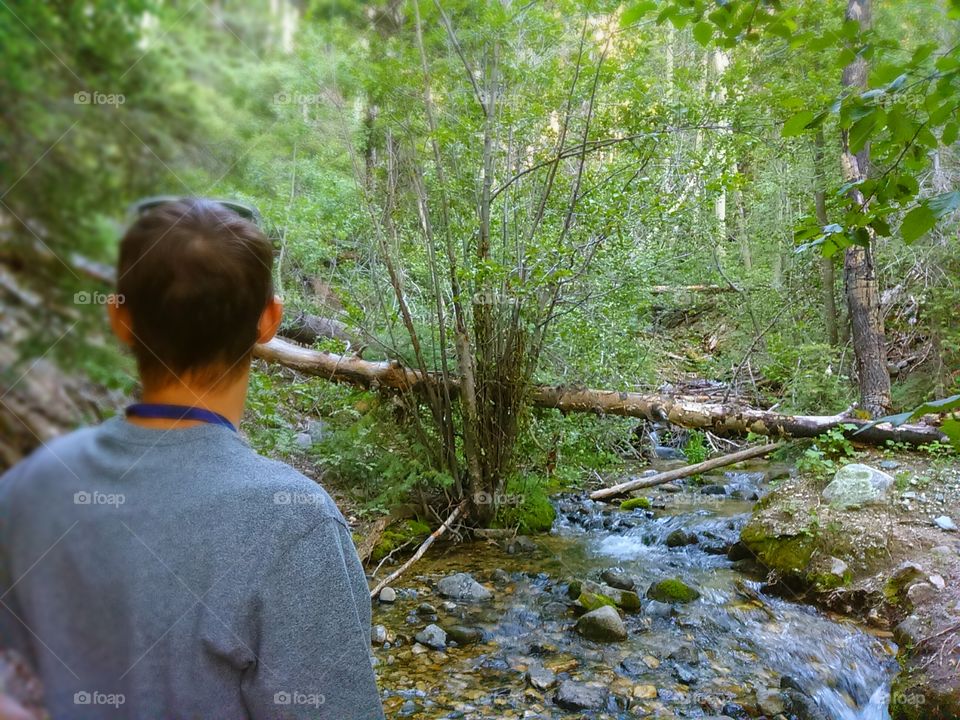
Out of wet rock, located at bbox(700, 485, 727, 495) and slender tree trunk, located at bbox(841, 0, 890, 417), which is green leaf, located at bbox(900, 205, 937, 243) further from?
slender tree trunk, located at bbox(841, 0, 890, 417)

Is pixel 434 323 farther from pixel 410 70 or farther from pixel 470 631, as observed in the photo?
pixel 470 631

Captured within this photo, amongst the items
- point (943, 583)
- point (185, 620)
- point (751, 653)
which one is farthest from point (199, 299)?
point (943, 583)

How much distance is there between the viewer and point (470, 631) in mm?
3740

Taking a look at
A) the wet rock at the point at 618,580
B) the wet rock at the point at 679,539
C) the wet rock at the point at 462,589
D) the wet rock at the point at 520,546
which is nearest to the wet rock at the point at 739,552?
the wet rock at the point at 679,539

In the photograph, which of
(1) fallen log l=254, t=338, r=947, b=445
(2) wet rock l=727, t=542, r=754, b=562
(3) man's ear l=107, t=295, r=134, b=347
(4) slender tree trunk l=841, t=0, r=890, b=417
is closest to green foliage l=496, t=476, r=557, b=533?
(1) fallen log l=254, t=338, r=947, b=445

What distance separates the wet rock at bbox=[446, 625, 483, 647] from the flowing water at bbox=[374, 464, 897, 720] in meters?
0.04

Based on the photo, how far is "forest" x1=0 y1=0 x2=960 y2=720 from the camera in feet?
10.1

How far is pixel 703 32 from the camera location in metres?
1.55

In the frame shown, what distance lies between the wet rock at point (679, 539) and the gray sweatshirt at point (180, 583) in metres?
4.95

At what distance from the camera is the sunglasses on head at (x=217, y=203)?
0.45 meters

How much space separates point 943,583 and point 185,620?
4.49 meters

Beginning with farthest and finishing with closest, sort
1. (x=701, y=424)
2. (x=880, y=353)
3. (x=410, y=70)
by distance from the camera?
(x=880, y=353) → (x=701, y=424) → (x=410, y=70)

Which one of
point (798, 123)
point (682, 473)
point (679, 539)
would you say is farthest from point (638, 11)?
point (682, 473)

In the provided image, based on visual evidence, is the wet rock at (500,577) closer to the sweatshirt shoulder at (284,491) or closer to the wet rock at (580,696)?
the wet rock at (580,696)
